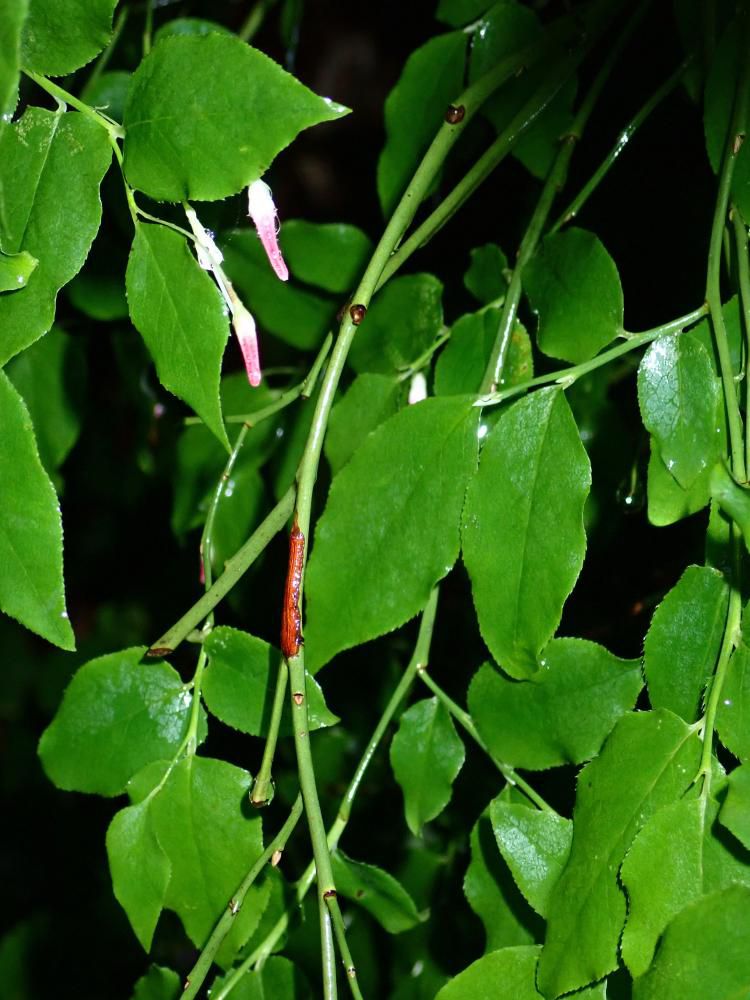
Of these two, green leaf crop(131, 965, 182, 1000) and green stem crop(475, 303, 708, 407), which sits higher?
green stem crop(475, 303, 708, 407)

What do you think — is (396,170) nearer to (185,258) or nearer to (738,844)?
(185,258)

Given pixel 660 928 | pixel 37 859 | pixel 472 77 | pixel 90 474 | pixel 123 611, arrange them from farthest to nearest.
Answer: pixel 37 859
pixel 123 611
pixel 90 474
pixel 472 77
pixel 660 928

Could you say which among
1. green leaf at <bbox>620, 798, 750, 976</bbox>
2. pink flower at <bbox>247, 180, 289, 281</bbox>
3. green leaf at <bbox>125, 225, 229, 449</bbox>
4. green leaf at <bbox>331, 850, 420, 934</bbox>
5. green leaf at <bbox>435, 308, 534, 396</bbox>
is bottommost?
green leaf at <bbox>331, 850, 420, 934</bbox>

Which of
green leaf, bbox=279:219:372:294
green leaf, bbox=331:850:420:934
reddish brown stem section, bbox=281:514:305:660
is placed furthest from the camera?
green leaf, bbox=279:219:372:294

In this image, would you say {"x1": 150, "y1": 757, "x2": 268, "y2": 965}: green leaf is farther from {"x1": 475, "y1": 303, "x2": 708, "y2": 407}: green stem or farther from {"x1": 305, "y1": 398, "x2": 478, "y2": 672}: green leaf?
{"x1": 475, "y1": 303, "x2": 708, "y2": 407}: green stem

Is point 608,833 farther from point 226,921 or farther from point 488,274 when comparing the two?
point 488,274

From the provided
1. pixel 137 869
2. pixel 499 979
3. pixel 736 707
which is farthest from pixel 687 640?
pixel 137 869

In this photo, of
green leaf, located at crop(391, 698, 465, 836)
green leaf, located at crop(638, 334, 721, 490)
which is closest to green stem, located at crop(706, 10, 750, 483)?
green leaf, located at crop(638, 334, 721, 490)

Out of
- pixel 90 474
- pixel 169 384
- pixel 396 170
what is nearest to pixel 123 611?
pixel 90 474
